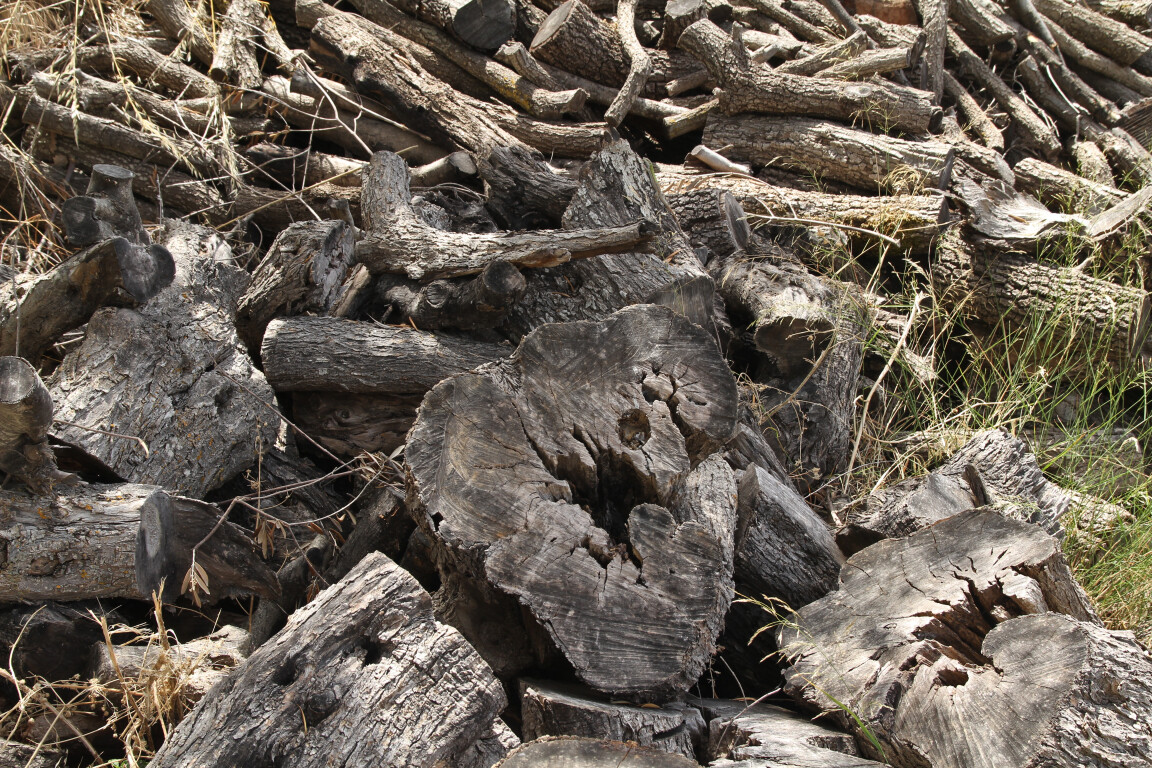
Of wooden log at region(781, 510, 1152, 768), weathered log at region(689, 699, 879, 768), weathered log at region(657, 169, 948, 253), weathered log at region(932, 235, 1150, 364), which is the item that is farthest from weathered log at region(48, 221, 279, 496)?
weathered log at region(932, 235, 1150, 364)

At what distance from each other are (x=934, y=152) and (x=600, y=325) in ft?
9.96

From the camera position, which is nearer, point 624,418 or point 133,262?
point 624,418

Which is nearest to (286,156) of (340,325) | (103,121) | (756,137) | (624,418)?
(103,121)

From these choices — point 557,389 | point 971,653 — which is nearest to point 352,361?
point 557,389

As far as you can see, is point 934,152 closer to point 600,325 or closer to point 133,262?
point 600,325

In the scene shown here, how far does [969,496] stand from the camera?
2.75m

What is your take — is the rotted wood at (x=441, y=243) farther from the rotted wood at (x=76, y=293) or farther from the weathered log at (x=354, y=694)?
the weathered log at (x=354, y=694)

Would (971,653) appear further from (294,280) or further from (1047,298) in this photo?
(294,280)

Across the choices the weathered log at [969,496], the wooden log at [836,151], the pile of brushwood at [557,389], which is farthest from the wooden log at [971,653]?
the wooden log at [836,151]

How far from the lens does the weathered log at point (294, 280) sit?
313cm

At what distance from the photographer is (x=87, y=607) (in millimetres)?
2316

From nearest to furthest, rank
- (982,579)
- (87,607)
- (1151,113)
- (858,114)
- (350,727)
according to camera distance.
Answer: (350,727)
(982,579)
(87,607)
(858,114)
(1151,113)

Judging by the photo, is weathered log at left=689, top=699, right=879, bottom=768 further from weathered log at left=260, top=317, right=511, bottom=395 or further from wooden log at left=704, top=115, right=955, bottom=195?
wooden log at left=704, top=115, right=955, bottom=195

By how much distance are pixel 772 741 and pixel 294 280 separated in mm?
2330
